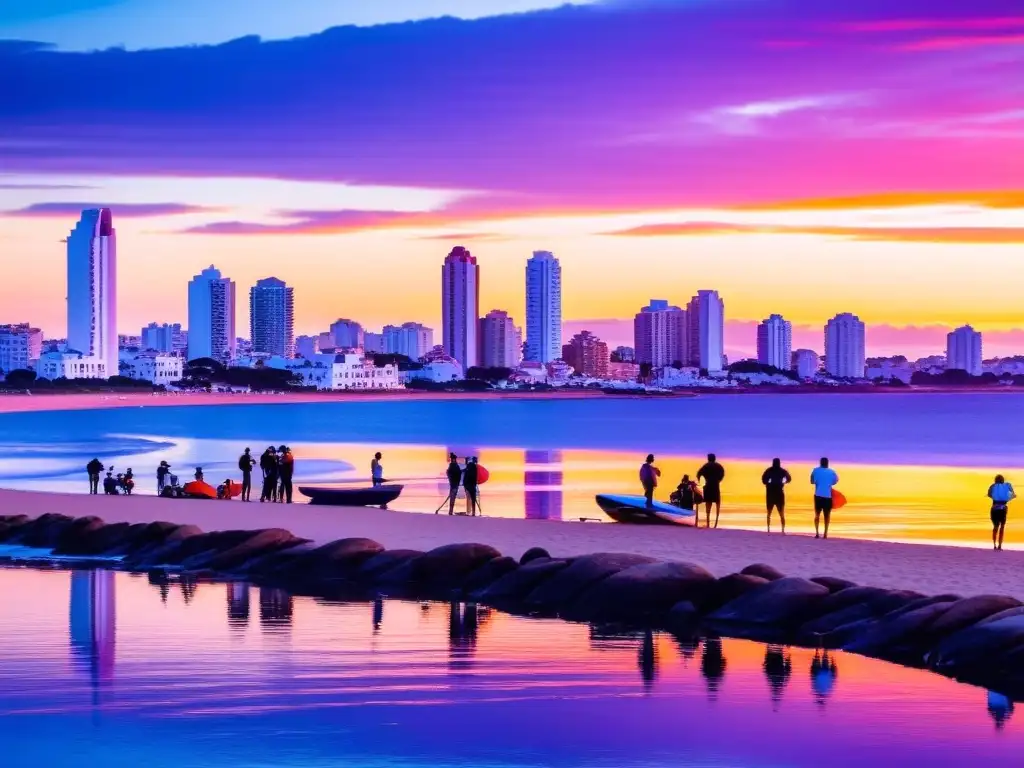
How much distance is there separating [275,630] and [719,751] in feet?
23.5

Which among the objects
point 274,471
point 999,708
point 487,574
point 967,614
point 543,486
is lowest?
point 999,708

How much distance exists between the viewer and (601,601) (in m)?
19.0

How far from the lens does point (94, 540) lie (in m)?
26.7

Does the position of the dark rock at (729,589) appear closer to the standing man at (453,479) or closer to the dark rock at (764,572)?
the dark rock at (764,572)

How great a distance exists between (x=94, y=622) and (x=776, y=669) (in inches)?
316

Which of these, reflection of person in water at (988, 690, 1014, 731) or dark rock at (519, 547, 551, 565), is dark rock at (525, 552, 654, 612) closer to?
dark rock at (519, 547, 551, 565)

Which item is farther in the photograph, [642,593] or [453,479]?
[453,479]

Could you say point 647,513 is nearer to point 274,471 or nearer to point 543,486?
point 274,471

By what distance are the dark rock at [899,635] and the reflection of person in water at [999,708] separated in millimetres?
→ 1773

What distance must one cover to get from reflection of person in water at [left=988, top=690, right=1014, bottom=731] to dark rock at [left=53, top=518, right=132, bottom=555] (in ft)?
54.8

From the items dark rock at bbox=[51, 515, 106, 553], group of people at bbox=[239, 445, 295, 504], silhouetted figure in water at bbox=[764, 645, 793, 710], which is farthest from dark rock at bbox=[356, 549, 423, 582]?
group of people at bbox=[239, 445, 295, 504]

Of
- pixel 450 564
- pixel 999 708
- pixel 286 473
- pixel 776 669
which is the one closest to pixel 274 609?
pixel 450 564

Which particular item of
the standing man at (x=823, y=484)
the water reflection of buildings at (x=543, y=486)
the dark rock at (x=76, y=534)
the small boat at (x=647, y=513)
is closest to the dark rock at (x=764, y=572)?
the standing man at (x=823, y=484)

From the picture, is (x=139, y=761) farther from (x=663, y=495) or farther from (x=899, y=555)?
(x=663, y=495)
